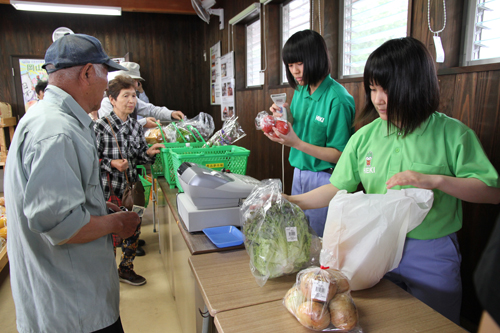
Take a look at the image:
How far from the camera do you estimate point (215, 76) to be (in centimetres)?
546

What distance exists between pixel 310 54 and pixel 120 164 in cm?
149

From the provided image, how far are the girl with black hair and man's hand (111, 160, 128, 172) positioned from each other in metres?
1.16

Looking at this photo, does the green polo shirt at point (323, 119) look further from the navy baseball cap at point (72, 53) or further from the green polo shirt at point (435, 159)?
the navy baseball cap at point (72, 53)

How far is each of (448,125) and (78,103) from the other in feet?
4.24

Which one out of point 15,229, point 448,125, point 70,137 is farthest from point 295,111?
point 15,229

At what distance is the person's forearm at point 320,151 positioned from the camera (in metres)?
1.72

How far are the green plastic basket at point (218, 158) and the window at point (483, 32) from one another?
1.30 meters

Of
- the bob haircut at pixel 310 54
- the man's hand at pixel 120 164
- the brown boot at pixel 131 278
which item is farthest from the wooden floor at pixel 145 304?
the bob haircut at pixel 310 54

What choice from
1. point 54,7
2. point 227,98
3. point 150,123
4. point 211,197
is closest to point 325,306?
point 211,197

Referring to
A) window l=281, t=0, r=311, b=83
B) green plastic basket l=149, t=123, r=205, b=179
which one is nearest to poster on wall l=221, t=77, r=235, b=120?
window l=281, t=0, r=311, b=83

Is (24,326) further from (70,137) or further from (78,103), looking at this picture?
(78,103)

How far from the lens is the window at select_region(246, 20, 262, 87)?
13.7 ft

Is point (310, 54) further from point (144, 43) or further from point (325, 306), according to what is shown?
point (144, 43)

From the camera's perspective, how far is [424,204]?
3.41ft
